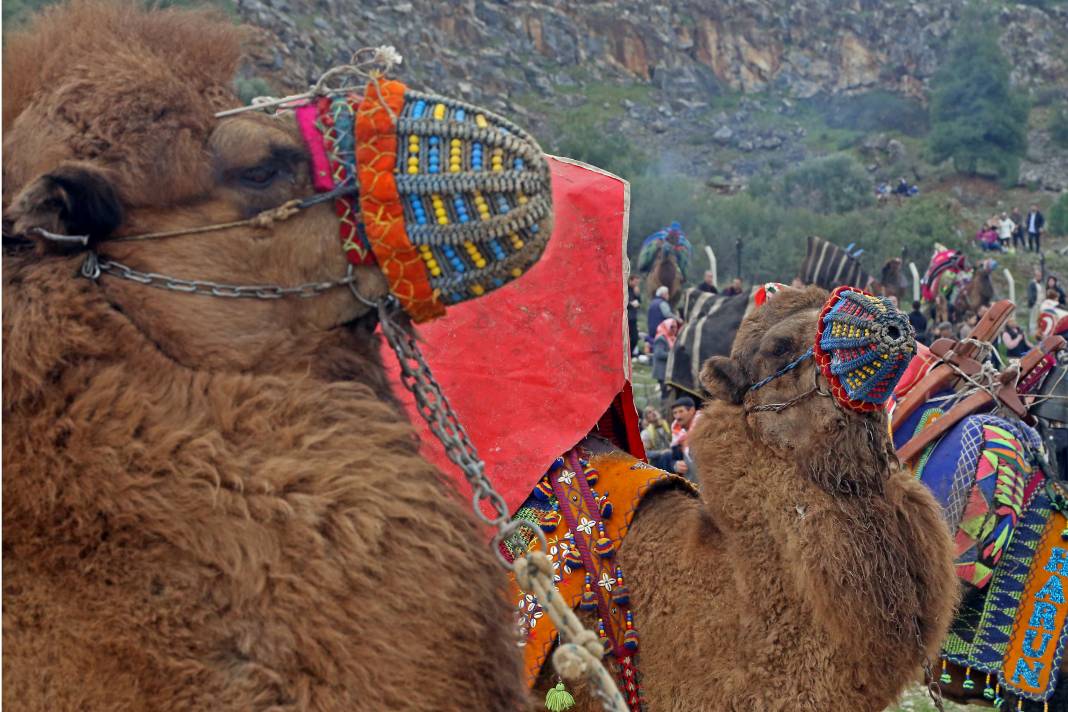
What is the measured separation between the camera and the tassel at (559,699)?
3.41 meters

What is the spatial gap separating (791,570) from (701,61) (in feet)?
230

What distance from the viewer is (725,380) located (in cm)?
388

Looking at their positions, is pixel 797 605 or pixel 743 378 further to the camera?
pixel 743 378

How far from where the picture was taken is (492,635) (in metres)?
1.83

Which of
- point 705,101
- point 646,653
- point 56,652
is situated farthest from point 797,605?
point 705,101

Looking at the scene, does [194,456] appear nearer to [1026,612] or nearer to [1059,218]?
[1026,612]

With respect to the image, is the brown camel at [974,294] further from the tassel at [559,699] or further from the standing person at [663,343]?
the tassel at [559,699]

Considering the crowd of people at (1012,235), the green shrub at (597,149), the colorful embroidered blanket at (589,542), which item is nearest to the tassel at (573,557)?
the colorful embroidered blanket at (589,542)

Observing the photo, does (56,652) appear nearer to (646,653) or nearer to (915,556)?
(646,653)

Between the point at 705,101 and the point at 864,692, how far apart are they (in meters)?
66.3

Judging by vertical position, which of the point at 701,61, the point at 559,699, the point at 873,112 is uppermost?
the point at 559,699

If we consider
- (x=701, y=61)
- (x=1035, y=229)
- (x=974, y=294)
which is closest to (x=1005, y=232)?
(x=1035, y=229)

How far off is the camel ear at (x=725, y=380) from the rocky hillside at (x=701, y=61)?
119ft

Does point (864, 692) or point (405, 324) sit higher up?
point (405, 324)
